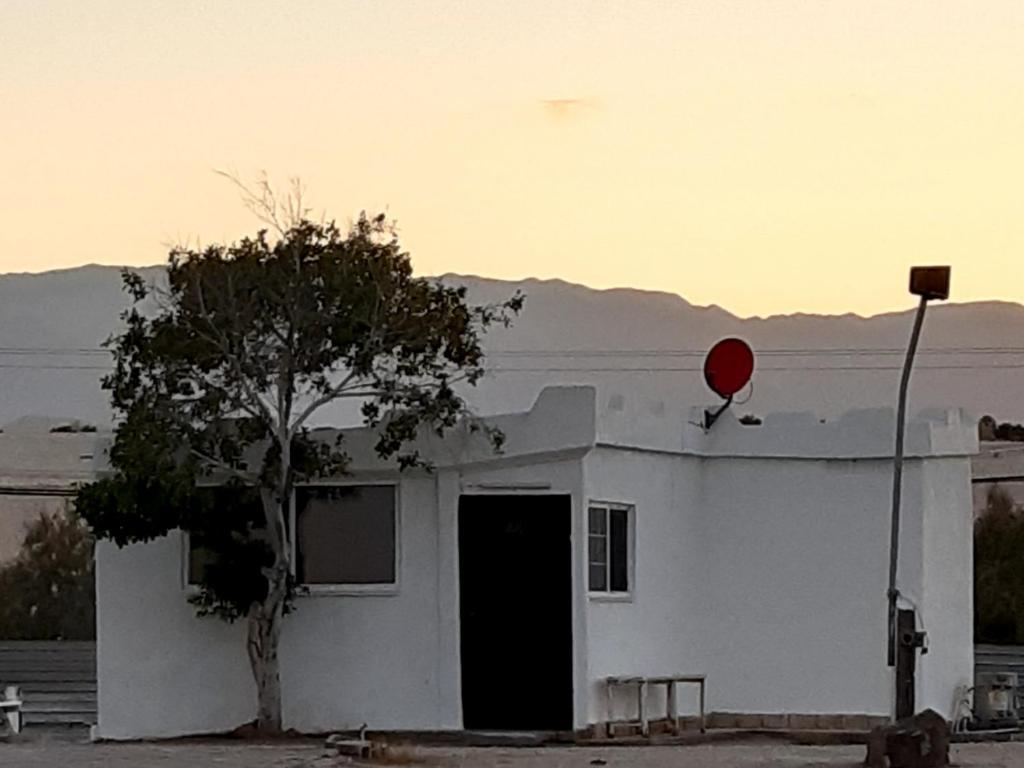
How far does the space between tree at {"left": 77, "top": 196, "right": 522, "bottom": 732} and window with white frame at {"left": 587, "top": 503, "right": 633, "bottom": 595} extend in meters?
1.37

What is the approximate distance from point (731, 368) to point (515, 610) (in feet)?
12.9

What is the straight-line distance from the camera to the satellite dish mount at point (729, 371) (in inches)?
1004

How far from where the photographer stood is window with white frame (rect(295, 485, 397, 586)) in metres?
23.5

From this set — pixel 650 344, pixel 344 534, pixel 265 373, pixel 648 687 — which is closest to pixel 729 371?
pixel 648 687

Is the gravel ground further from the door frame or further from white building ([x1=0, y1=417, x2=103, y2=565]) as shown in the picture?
white building ([x1=0, y1=417, x2=103, y2=565])

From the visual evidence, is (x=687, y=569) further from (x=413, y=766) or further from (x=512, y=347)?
(x=512, y=347)

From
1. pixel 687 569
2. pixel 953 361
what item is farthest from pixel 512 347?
pixel 687 569

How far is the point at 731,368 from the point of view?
1006 inches

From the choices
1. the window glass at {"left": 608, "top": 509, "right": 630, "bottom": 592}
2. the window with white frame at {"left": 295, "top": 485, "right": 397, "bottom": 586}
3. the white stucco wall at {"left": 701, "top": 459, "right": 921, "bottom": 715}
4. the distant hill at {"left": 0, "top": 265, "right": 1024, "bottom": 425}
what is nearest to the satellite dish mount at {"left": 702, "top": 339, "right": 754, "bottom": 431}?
the white stucco wall at {"left": 701, "top": 459, "right": 921, "bottom": 715}

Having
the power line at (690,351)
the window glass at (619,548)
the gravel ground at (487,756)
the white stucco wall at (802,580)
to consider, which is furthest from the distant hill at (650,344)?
the gravel ground at (487,756)

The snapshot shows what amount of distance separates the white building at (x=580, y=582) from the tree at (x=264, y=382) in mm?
597

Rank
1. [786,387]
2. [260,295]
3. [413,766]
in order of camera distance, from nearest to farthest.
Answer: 1. [413,766]
2. [260,295]
3. [786,387]

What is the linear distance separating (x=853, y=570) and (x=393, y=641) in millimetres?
4631

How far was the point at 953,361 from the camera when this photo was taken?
9056cm
